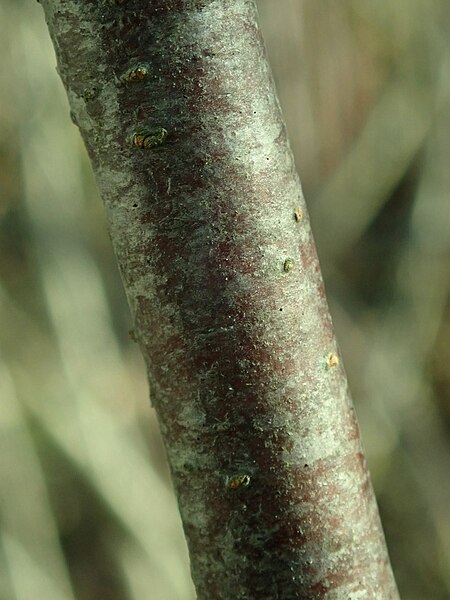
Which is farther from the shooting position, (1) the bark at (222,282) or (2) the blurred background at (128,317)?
(2) the blurred background at (128,317)

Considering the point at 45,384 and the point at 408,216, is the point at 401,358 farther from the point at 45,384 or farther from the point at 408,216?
the point at 45,384

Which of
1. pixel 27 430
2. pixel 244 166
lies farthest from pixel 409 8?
pixel 244 166

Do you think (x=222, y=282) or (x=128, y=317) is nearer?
(x=222, y=282)

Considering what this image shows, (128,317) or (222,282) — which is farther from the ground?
(128,317)

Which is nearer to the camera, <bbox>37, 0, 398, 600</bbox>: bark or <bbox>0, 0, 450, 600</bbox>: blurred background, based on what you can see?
<bbox>37, 0, 398, 600</bbox>: bark
